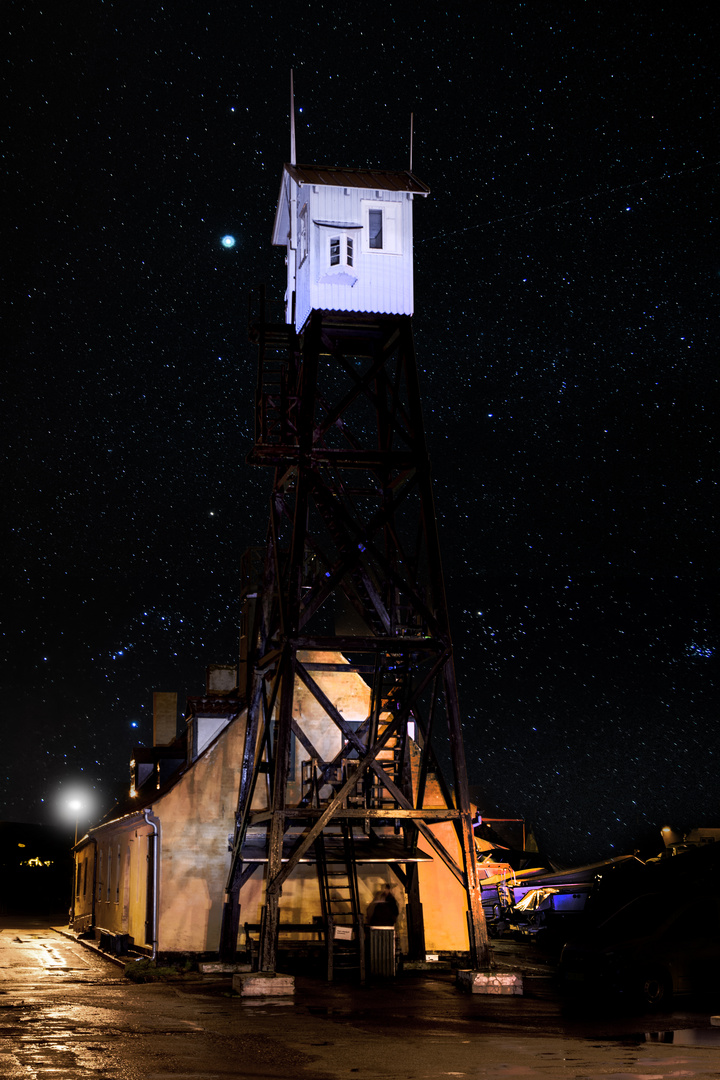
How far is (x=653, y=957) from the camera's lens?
18.1 meters

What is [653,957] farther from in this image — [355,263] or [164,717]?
[164,717]

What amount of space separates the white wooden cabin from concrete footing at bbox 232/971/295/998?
13.0 m

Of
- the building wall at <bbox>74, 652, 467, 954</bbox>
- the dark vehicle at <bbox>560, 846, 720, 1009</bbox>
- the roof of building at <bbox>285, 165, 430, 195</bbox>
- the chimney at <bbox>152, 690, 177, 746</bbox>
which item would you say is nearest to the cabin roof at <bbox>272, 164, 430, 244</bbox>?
the roof of building at <bbox>285, 165, 430, 195</bbox>

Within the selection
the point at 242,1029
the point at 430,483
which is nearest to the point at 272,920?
the point at 242,1029

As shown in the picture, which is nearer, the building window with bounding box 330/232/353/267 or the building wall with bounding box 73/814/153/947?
the building window with bounding box 330/232/353/267

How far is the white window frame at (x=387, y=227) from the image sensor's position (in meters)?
23.4

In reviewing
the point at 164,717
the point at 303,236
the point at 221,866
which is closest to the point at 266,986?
the point at 221,866

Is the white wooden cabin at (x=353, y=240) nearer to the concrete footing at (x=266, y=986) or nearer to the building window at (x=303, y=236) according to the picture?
the building window at (x=303, y=236)

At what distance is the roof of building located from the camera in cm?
2352

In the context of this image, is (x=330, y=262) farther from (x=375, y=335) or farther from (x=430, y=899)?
(x=430, y=899)

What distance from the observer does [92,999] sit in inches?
738

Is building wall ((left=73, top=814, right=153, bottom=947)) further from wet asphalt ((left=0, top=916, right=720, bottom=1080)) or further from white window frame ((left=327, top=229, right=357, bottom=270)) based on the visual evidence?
white window frame ((left=327, top=229, right=357, bottom=270))

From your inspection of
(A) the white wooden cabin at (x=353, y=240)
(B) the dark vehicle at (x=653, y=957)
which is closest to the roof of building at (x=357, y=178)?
(A) the white wooden cabin at (x=353, y=240)

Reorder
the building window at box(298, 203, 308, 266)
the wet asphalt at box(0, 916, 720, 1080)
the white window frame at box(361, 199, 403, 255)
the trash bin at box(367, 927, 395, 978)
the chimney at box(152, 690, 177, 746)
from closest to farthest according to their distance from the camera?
the wet asphalt at box(0, 916, 720, 1080) < the trash bin at box(367, 927, 395, 978) < the white window frame at box(361, 199, 403, 255) < the building window at box(298, 203, 308, 266) < the chimney at box(152, 690, 177, 746)
